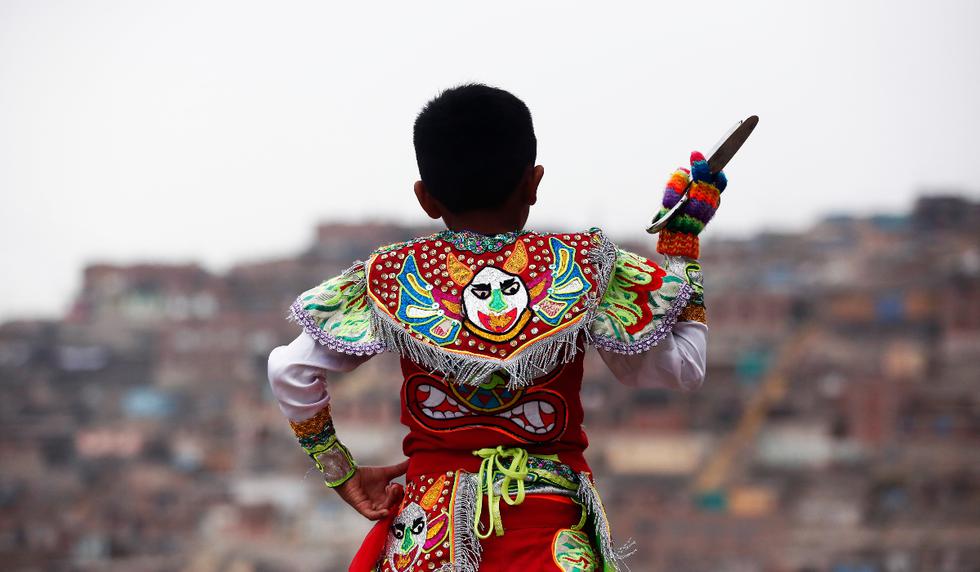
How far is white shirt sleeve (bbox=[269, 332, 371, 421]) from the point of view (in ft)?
5.84

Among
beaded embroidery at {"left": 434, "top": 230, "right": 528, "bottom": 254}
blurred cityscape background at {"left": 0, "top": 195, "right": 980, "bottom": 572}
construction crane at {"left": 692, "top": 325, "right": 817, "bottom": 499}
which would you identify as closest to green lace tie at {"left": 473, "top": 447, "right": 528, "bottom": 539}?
beaded embroidery at {"left": 434, "top": 230, "right": 528, "bottom": 254}

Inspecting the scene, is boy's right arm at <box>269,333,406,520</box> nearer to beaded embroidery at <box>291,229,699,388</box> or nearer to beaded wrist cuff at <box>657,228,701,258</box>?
beaded embroidery at <box>291,229,699,388</box>

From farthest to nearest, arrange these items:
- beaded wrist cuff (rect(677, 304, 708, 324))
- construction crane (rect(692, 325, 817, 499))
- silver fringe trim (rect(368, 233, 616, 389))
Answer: construction crane (rect(692, 325, 817, 499)) < beaded wrist cuff (rect(677, 304, 708, 324)) < silver fringe trim (rect(368, 233, 616, 389))

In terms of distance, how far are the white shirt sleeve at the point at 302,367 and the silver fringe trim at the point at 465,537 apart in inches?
8.1

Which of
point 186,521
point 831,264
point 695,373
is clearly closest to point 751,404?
point 831,264

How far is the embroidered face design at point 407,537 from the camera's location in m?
1.76

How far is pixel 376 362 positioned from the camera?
38.4 m

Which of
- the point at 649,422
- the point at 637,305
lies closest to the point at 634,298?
the point at 637,305

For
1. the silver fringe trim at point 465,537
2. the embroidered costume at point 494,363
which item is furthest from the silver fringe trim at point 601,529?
the silver fringe trim at point 465,537

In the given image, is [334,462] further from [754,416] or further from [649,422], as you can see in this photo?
[754,416]

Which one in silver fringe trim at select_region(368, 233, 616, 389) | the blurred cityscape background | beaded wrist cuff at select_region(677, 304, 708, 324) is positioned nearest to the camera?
silver fringe trim at select_region(368, 233, 616, 389)

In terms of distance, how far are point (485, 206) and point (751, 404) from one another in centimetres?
3960

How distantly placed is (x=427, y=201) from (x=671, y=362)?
0.36 meters

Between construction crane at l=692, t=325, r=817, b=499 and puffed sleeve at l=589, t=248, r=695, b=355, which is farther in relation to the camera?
construction crane at l=692, t=325, r=817, b=499
